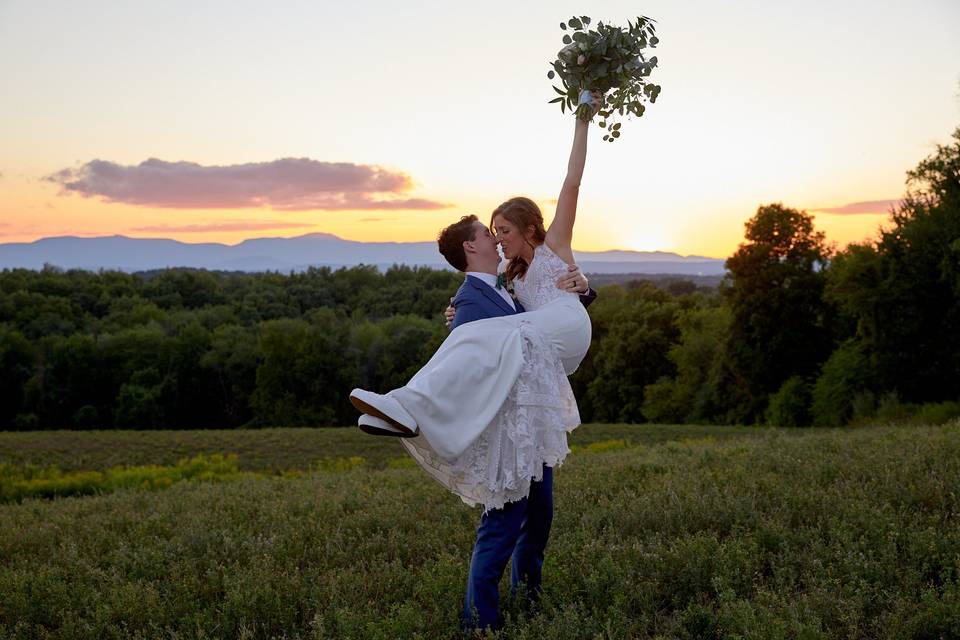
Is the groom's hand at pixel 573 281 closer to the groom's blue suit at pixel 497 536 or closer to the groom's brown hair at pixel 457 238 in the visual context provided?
the groom's blue suit at pixel 497 536

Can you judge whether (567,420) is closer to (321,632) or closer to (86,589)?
(321,632)

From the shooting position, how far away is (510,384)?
16.3 ft

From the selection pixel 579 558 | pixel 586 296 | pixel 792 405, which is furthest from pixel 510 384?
pixel 792 405

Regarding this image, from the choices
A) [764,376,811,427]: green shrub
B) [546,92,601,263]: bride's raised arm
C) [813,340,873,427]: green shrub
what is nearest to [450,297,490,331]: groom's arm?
[546,92,601,263]: bride's raised arm

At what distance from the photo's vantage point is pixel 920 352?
1481 inches

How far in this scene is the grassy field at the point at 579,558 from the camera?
529 centimetres

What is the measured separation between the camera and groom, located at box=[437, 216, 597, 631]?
5.07m

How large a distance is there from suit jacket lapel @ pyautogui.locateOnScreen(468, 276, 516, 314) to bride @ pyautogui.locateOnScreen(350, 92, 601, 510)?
0.46 feet

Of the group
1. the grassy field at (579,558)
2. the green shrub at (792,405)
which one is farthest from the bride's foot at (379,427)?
the green shrub at (792,405)

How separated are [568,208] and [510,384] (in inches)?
52.3

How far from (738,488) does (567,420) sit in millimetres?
3861

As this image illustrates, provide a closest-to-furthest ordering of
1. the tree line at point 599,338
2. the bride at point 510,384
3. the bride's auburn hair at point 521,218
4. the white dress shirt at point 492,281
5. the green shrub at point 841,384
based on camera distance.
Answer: the bride at point 510,384 < the bride's auburn hair at point 521,218 < the white dress shirt at point 492,281 < the tree line at point 599,338 < the green shrub at point 841,384

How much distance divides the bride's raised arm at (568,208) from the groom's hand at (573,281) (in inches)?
3.8

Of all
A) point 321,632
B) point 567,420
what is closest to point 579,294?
point 567,420
